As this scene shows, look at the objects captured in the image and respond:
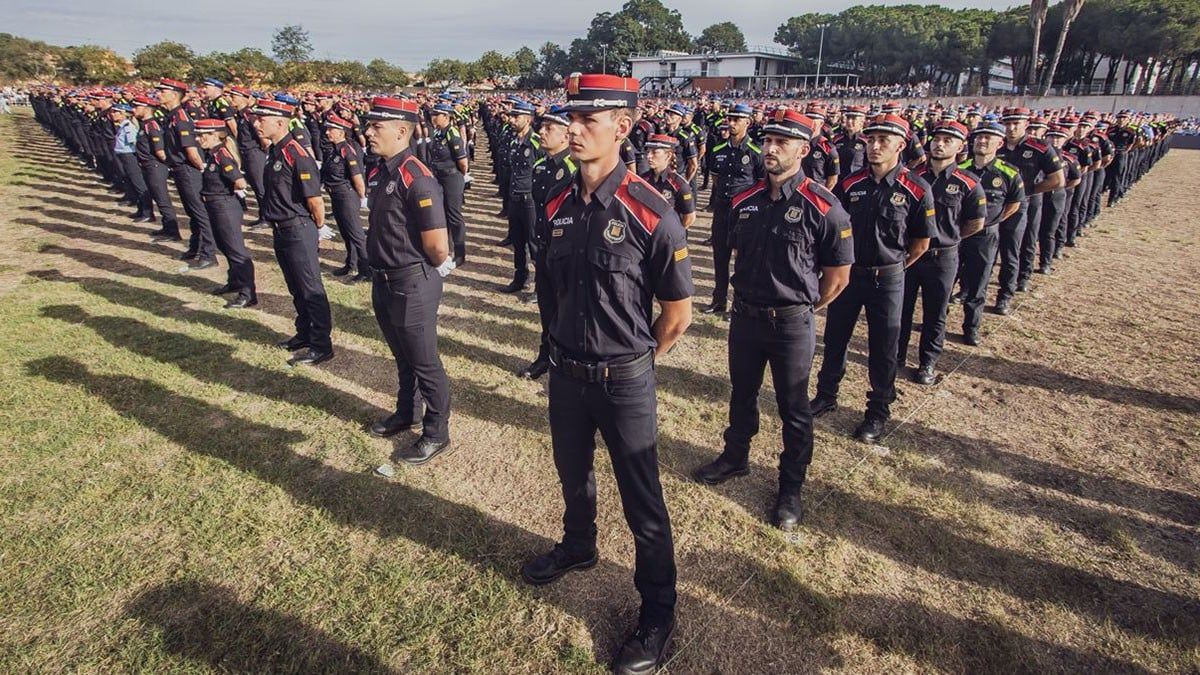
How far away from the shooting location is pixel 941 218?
5.37m

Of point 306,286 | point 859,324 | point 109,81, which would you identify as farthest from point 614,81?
point 109,81

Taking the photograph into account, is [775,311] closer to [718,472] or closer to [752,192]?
[752,192]

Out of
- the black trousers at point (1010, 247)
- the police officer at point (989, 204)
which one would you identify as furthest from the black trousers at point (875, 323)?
the black trousers at point (1010, 247)

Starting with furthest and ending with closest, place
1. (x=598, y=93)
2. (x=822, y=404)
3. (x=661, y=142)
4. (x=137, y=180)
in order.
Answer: (x=137, y=180)
(x=661, y=142)
(x=822, y=404)
(x=598, y=93)

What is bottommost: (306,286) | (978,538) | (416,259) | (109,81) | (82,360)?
(978,538)

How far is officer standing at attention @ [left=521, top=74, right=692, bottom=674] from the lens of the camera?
2.46 m

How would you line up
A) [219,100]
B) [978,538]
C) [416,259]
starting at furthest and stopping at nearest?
[219,100] → [416,259] → [978,538]

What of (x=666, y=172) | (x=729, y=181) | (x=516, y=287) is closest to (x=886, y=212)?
(x=666, y=172)

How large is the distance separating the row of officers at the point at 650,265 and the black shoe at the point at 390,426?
0.05ft

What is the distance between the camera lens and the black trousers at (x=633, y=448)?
2.64 metres

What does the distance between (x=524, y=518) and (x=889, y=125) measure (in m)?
3.80

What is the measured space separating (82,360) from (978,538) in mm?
8088

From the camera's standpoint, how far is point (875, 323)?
15.3 ft

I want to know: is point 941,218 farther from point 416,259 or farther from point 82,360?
point 82,360
